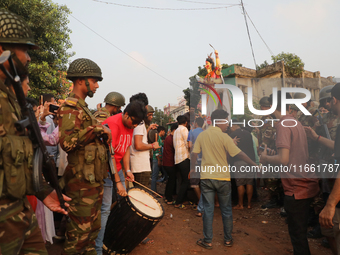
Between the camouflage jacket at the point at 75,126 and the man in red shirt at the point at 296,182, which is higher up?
the camouflage jacket at the point at 75,126

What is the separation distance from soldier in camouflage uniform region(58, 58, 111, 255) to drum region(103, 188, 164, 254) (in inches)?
29.8

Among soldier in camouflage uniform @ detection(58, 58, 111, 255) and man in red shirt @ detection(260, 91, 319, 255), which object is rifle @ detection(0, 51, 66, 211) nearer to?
soldier in camouflage uniform @ detection(58, 58, 111, 255)

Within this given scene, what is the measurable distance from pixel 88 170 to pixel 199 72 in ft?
94.6

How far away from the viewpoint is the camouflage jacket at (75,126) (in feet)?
7.80

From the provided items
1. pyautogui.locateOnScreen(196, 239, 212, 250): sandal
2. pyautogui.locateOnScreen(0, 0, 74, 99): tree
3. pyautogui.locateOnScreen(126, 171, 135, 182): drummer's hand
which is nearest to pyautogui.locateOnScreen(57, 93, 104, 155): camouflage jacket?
pyautogui.locateOnScreen(126, 171, 135, 182): drummer's hand

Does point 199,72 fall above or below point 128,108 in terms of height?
above

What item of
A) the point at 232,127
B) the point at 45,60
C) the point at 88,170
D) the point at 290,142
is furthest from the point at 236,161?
the point at 45,60

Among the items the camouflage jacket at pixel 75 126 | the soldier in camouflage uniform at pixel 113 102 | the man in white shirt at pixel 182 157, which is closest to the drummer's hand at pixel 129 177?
the soldier in camouflage uniform at pixel 113 102

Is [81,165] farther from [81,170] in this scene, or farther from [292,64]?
[292,64]

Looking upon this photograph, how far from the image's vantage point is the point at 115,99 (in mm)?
4535

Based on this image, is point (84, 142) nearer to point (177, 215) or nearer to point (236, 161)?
point (177, 215)

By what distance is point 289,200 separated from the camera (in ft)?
10.2

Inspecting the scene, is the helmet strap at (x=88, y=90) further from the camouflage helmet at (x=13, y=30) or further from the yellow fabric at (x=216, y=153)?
the yellow fabric at (x=216, y=153)

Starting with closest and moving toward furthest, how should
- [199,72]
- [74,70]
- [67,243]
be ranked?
1. [67,243]
2. [74,70]
3. [199,72]
